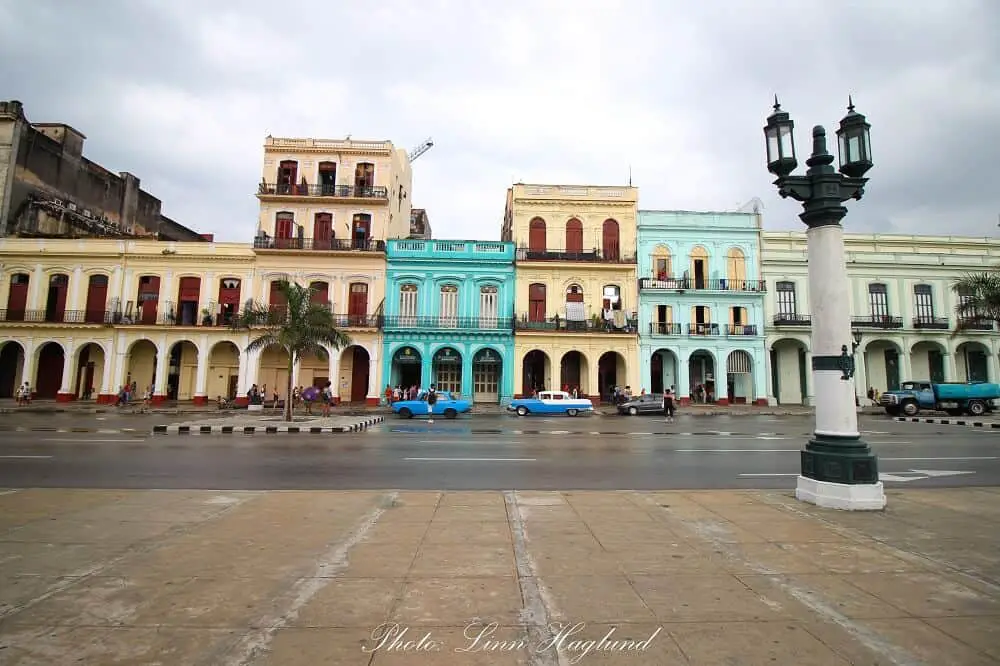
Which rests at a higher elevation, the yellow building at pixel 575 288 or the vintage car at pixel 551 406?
the yellow building at pixel 575 288

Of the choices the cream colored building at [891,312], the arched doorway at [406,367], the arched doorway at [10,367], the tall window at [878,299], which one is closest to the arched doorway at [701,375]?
the cream colored building at [891,312]

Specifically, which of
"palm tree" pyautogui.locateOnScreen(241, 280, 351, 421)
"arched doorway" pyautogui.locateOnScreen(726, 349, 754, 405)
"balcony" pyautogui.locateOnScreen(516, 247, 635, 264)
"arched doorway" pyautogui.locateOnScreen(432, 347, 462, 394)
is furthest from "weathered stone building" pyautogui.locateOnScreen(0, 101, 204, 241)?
"arched doorway" pyautogui.locateOnScreen(726, 349, 754, 405)

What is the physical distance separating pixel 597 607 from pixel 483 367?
Result: 95.3ft

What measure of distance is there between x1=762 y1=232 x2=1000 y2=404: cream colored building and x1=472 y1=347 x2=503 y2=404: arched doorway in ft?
56.9

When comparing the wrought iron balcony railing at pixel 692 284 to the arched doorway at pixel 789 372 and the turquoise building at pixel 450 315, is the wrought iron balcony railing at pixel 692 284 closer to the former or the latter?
the arched doorway at pixel 789 372

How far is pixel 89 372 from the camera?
3228cm

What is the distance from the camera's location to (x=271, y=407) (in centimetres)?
2948

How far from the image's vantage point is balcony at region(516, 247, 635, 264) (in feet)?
104

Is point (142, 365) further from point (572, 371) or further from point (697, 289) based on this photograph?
point (697, 289)

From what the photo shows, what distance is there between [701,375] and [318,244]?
26.0m

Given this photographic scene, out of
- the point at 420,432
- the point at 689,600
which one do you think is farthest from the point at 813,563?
the point at 420,432

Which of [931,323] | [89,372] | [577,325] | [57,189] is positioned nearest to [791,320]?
[931,323]

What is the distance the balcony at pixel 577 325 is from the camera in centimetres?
3120

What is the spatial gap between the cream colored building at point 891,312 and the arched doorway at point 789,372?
2.3 inches
